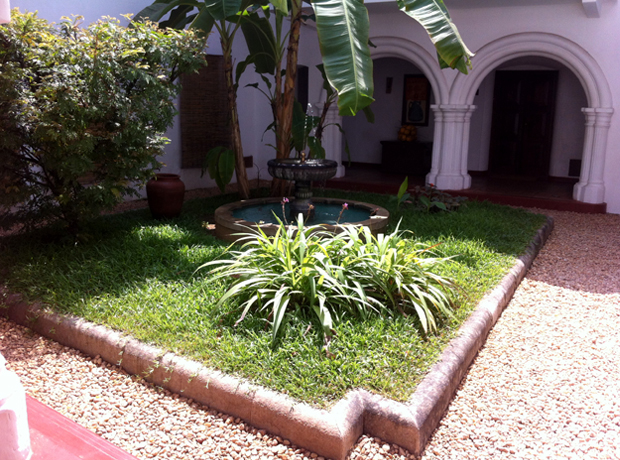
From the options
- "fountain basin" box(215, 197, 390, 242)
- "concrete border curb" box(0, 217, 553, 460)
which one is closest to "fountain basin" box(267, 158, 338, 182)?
"fountain basin" box(215, 197, 390, 242)

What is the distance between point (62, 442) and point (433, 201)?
6646 millimetres

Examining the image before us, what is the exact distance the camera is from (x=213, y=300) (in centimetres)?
414

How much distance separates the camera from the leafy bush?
384 cm

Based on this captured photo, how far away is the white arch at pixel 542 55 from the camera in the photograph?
8797 mm

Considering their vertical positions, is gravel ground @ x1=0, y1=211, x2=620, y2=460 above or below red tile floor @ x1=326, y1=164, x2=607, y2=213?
below

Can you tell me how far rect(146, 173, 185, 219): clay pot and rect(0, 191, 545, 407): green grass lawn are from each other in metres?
0.31

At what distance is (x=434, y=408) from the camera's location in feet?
10.1

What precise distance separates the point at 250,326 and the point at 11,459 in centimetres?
196

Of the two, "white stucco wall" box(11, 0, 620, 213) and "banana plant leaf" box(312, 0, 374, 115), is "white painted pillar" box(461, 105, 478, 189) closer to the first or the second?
"white stucco wall" box(11, 0, 620, 213)

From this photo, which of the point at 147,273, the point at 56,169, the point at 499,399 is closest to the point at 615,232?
the point at 499,399

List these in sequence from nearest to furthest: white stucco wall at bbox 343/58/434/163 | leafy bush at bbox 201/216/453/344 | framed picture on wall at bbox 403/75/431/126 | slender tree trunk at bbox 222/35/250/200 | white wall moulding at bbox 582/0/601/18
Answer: leafy bush at bbox 201/216/453/344 → slender tree trunk at bbox 222/35/250/200 → white wall moulding at bbox 582/0/601/18 → framed picture on wall at bbox 403/75/431/126 → white stucco wall at bbox 343/58/434/163

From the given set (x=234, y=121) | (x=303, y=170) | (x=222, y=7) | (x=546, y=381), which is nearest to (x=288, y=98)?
(x=234, y=121)

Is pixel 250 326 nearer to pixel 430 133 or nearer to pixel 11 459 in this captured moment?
pixel 11 459

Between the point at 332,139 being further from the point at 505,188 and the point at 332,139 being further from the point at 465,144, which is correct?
the point at 505,188
